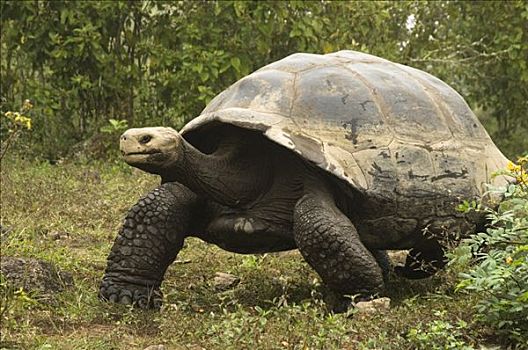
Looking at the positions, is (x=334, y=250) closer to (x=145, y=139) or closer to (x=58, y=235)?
(x=145, y=139)

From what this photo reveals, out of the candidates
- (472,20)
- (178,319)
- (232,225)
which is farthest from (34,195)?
(472,20)

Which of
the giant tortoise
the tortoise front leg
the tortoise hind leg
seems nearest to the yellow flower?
the giant tortoise

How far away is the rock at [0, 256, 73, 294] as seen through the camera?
3.62 meters

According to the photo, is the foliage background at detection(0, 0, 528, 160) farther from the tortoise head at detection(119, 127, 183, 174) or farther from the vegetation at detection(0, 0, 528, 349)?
the tortoise head at detection(119, 127, 183, 174)

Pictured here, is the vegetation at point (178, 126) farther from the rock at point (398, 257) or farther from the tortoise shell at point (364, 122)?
the rock at point (398, 257)

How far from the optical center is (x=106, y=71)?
29.5 ft

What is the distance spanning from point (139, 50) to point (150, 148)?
19.1ft

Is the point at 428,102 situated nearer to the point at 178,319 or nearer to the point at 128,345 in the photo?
the point at 178,319

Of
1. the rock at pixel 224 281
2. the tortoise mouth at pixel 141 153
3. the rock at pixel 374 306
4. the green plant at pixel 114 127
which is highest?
the tortoise mouth at pixel 141 153

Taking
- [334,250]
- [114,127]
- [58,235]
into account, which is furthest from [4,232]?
[114,127]

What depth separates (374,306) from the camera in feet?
11.1

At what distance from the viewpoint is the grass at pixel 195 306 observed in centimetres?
289

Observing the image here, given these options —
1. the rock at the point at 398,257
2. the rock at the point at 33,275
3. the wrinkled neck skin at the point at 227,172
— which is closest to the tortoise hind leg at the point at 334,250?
the wrinkled neck skin at the point at 227,172

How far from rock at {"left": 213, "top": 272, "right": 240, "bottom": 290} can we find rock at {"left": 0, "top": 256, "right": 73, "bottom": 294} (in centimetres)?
70
